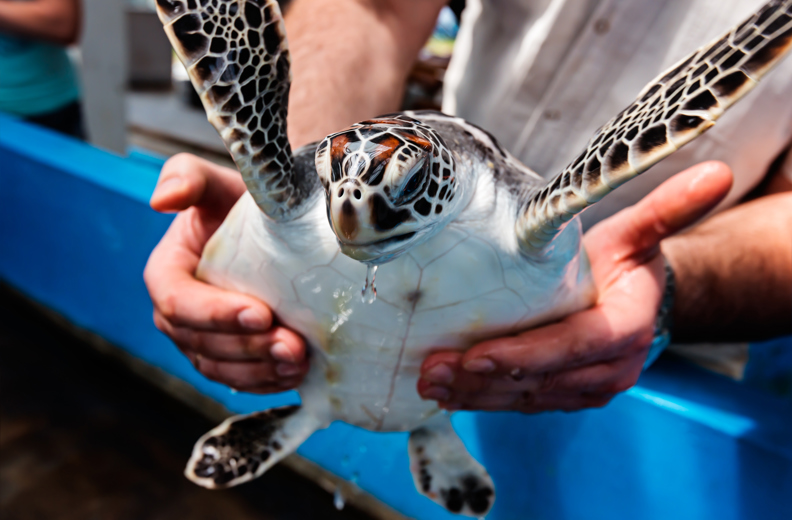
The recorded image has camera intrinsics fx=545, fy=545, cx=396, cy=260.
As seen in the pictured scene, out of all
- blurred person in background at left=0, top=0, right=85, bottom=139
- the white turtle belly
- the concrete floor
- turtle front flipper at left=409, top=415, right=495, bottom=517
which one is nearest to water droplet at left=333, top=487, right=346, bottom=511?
the concrete floor

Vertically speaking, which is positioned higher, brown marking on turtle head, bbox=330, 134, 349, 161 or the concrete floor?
brown marking on turtle head, bbox=330, 134, 349, 161

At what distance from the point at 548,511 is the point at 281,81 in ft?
2.75

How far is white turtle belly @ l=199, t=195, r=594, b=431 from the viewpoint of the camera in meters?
0.52

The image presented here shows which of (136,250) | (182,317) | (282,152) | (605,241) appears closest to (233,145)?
(282,152)

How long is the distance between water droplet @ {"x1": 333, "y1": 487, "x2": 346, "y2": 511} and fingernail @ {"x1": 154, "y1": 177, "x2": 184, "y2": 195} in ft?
2.61

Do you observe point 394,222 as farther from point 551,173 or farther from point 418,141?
point 551,173

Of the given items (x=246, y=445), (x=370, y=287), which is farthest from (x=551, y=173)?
(x=246, y=445)

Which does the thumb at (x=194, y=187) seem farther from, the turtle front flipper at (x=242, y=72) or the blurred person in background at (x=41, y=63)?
the blurred person in background at (x=41, y=63)

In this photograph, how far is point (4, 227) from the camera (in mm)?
1559

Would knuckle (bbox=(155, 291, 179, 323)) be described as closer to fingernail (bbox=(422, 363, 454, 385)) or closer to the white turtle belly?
the white turtle belly

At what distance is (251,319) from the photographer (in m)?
0.57

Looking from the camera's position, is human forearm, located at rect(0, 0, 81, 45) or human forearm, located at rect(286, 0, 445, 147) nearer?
human forearm, located at rect(286, 0, 445, 147)

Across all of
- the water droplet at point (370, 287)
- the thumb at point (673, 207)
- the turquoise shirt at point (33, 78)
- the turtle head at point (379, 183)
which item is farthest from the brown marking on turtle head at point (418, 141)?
the turquoise shirt at point (33, 78)

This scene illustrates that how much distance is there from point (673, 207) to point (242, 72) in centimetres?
47
